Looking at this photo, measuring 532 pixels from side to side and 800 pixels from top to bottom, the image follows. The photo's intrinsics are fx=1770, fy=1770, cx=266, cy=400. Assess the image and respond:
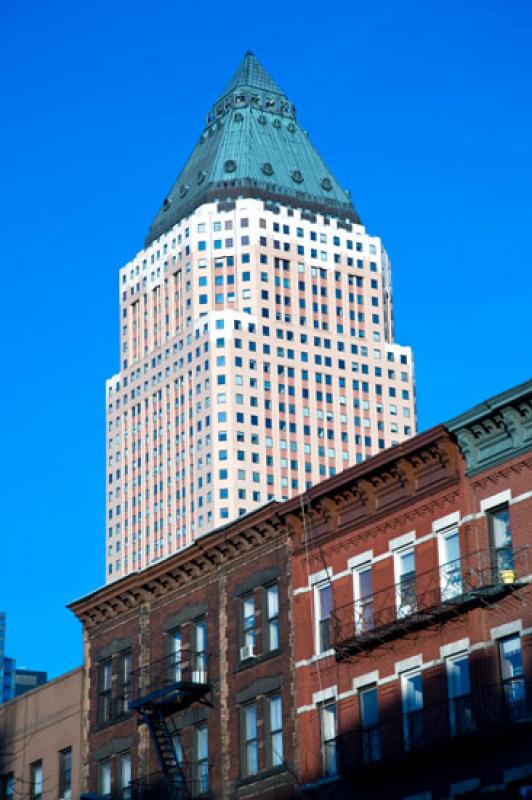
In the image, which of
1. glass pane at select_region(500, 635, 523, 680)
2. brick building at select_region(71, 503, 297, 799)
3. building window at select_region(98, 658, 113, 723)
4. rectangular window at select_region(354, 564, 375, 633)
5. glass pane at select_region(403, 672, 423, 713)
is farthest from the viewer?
building window at select_region(98, 658, 113, 723)

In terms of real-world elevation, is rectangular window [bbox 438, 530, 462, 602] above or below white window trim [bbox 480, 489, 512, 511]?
below

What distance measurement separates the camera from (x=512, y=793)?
4525 centimetres

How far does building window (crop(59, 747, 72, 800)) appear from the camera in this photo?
214 feet

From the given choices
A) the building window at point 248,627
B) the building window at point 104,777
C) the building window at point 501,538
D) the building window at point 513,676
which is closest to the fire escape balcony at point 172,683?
the building window at point 248,627

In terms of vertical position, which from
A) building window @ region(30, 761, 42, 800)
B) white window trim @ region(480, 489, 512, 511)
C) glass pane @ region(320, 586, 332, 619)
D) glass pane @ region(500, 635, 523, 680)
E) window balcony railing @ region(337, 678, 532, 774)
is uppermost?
white window trim @ region(480, 489, 512, 511)

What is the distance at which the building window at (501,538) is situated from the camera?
4753cm

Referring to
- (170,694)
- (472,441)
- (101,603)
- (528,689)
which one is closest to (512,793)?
(528,689)

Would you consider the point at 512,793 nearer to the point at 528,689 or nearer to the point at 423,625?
the point at 528,689

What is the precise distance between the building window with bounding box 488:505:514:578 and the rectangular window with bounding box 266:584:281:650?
10.1m

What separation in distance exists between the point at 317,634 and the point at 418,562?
507 cm

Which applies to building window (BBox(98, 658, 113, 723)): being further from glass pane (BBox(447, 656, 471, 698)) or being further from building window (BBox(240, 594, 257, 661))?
glass pane (BBox(447, 656, 471, 698))

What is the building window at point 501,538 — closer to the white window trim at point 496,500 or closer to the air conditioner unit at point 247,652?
the white window trim at point 496,500

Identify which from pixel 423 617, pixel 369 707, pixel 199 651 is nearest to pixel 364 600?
pixel 369 707

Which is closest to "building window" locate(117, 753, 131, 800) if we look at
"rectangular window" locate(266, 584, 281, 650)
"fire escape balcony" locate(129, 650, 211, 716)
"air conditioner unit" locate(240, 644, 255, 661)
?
"fire escape balcony" locate(129, 650, 211, 716)
